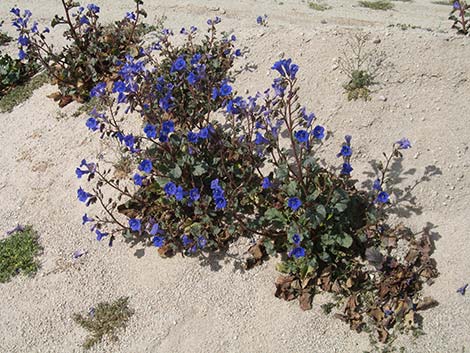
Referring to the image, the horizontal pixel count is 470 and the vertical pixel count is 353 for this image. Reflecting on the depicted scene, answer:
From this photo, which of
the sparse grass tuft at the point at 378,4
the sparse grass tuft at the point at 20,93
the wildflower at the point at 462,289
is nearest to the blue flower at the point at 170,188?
the wildflower at the point at 462,289

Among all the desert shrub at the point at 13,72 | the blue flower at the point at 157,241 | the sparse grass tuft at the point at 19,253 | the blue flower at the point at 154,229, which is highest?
the desert shrub at the point at 13,72

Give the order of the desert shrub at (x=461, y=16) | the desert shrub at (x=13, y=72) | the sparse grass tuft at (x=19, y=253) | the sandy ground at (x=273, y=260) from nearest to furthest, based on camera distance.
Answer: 1. the sandy ground at (x=273, y=260)
2. the sparse grass tuft at (x=19, y=253)
3. the desert shrub at (x=461, y=16)
4. the desert shrub at (x=13, y=72)

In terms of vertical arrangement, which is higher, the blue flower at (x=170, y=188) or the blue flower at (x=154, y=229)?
the blue flower at (x=170, y=188)

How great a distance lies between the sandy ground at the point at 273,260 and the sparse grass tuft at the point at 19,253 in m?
0.08

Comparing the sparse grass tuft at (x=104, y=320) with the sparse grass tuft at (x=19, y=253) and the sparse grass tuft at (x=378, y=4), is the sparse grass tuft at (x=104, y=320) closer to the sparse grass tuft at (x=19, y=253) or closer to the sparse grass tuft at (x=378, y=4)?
the sparse grass tuft at (x=19, y=253)

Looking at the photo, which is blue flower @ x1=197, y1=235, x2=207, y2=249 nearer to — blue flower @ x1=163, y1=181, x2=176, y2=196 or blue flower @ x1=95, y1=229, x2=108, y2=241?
blue flower @ x1=163, y1=181, x2=176, y2=196

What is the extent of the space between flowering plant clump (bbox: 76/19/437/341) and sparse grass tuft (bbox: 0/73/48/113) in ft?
8.68

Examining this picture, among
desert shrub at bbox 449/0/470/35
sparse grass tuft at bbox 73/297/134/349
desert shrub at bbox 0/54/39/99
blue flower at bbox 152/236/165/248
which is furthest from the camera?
desert shrub at bbox 0/54/39/99

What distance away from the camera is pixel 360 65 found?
5.24 m

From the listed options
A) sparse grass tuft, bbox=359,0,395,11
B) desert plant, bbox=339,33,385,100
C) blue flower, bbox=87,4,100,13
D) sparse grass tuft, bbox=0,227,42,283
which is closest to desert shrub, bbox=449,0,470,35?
desert plant, bbox=339,33,385,100

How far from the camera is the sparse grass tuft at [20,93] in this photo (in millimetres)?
6594

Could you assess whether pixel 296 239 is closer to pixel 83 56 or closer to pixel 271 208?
pixel 271 208

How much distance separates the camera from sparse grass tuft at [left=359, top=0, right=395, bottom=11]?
875 cm

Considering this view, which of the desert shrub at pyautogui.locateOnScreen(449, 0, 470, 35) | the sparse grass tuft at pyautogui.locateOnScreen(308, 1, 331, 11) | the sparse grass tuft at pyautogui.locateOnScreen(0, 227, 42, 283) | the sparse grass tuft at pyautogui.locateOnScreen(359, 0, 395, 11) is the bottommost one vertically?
the sparse grass tuft at pyautogui.locateOnScreen(0, 227, 42, 283)
